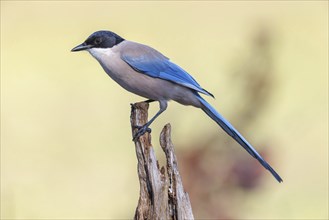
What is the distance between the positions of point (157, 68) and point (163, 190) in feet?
4.92

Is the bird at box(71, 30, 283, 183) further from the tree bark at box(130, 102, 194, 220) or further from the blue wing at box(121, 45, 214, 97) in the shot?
the tree bark at box(130, 102, 194, 220)

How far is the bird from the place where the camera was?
24.4 ft

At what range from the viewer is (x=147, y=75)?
752 centimetres

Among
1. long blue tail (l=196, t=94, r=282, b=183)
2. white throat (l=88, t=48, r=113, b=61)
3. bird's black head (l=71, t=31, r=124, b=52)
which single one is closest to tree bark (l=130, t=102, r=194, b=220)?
long blue tail (l=196, t=94, r=282, b=183)

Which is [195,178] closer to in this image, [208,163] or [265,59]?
[208,163]

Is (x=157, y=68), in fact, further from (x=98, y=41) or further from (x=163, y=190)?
(x=163, y=190)

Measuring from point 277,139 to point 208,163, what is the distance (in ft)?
4.03

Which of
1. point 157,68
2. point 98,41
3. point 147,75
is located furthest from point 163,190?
point 98,41

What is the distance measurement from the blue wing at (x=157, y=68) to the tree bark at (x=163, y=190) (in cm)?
101

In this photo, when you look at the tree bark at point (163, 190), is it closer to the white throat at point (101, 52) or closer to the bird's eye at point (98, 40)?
the white throat at point (101, 52)

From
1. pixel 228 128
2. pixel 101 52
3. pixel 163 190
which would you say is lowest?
pixel 163 190

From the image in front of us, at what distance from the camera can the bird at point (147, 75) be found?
24.4 feet

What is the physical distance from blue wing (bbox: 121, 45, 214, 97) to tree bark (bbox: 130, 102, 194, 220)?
101 centimetres

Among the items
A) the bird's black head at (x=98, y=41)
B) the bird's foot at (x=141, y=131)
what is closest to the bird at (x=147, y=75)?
the bird's black head at (x=98, y=41)
